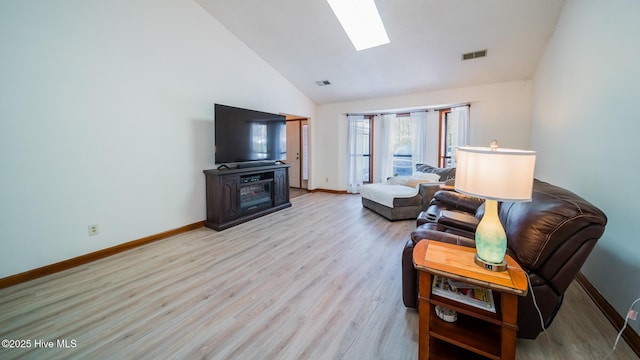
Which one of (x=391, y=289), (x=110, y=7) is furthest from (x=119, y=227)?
(x=391, y=289)

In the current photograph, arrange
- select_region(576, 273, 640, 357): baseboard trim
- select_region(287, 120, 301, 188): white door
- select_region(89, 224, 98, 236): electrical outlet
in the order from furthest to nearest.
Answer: select_region(287, 120, 301, 188): white door
select_region(89, 224, 98, 236): electrical outlet
select_region(576, 273, 640, 357): baseboard trim

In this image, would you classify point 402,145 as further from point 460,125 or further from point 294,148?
point 294,148

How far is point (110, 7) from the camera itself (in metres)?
2.75

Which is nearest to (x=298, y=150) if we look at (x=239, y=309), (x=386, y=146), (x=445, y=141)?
(x=386, y=146)

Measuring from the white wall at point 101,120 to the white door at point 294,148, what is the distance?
10.3 ft

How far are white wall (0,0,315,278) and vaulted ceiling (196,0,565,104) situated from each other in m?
0.91

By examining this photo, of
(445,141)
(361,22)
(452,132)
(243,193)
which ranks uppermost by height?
(361,22)

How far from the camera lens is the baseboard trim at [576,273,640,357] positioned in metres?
1.49

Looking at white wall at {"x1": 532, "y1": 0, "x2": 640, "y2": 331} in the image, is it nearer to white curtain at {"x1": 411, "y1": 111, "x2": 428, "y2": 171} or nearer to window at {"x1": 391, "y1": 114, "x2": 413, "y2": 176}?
white curtain at {"x1": 411, "y1": 111, "x2": 428, "y2": 171}

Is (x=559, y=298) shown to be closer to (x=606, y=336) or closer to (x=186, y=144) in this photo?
(x=606, y=336)

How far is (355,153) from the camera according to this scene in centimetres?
646

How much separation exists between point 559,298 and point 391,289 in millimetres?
1098

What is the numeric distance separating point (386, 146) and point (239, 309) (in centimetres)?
524

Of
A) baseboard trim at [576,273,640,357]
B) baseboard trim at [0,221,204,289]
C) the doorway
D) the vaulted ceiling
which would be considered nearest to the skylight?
the vaulted ceiling
